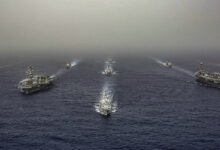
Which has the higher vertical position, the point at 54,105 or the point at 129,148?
the point at 54,105

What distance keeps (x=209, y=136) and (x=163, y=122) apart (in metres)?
25.8

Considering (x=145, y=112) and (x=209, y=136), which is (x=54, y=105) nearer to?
(x=145, y=112)

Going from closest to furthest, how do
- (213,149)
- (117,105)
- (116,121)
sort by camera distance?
(213,149) → (116,121) → (117,105)

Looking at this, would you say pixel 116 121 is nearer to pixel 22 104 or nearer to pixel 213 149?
pixel 213 149

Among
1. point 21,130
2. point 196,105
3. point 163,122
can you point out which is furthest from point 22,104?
point 196,105

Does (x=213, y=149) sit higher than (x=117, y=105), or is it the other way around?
(x=117, y=105)

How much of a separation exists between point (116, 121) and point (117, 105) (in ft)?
93.2

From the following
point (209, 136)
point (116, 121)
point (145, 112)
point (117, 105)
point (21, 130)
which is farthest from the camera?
point (117, 105)

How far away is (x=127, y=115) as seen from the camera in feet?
528

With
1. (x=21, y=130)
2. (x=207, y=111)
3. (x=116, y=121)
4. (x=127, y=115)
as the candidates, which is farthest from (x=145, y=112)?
(x=21, y=130)

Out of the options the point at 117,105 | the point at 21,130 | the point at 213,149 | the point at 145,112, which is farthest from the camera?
the point at 117,105

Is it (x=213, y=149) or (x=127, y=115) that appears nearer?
(x=213, y=149)

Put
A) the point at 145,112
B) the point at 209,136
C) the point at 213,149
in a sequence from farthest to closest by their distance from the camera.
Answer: the point at 145,112 < the point at 209,136 < the point at 213,149

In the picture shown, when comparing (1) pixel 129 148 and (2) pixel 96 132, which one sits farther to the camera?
(2) pixel 96 132
